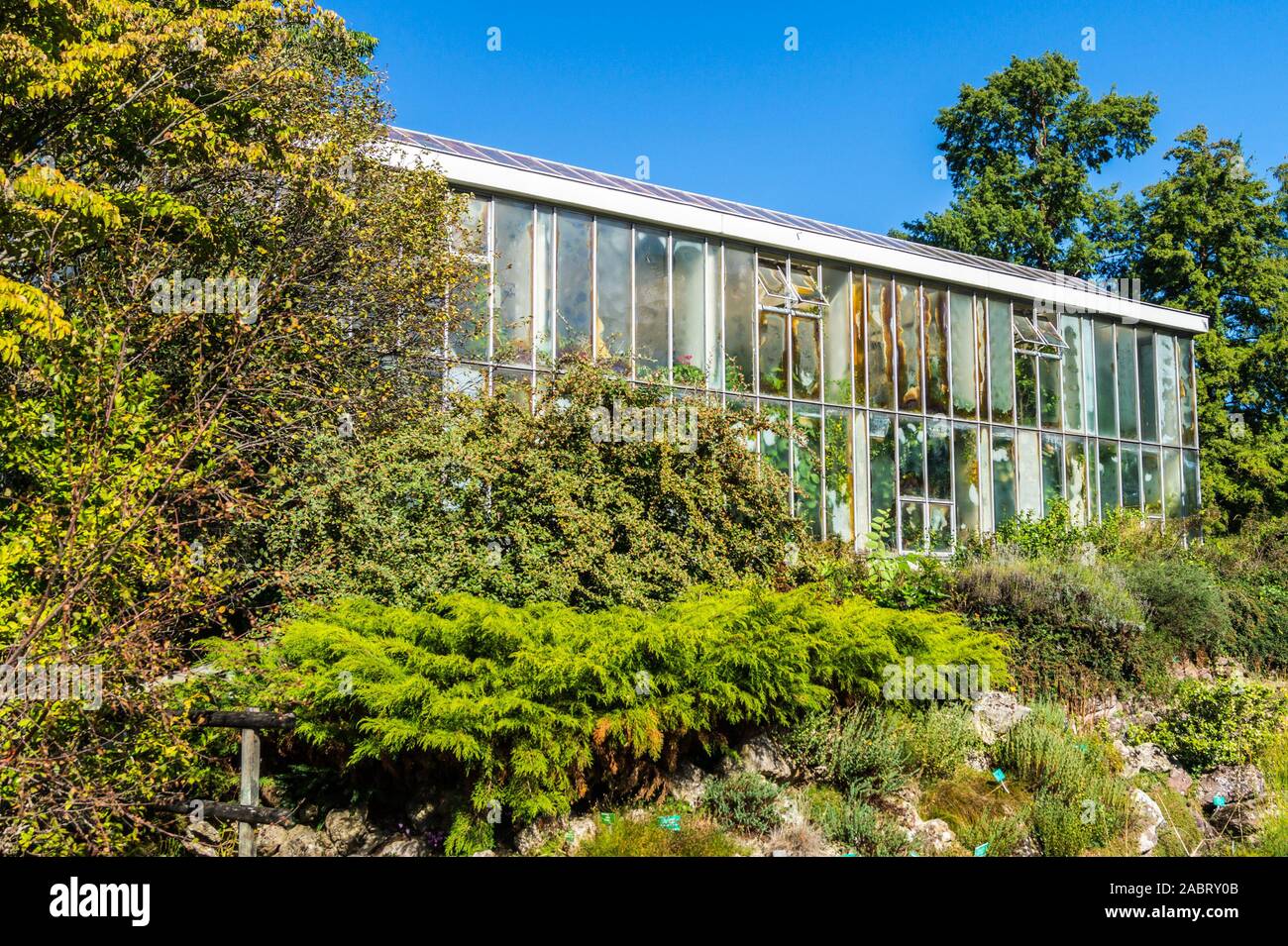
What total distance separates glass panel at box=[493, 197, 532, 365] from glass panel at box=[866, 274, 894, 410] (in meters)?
7.29

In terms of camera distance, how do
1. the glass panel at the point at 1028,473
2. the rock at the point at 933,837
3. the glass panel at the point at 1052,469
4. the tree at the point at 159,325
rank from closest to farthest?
the tree at the point at 159,325
the rock at the point at 933,837
the glass panel at the point at 1028,473
the glass panel at the point at 1052,469

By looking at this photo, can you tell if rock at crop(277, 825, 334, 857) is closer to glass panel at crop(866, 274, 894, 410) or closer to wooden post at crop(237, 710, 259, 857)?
wooden post at crop(237, 710, 259, 857)

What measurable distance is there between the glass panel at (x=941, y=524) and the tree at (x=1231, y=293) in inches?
412

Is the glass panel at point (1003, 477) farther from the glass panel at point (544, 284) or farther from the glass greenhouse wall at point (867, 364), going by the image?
the glass panel at point (544, 284)

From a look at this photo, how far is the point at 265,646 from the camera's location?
8164 millimetres

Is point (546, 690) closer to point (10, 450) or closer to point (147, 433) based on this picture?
point (147, 433)

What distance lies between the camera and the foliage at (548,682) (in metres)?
6.62

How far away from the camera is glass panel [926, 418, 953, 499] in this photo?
68.7 ft

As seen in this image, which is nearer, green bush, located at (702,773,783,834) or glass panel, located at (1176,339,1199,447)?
green bush, located at (702,773,783,834)
